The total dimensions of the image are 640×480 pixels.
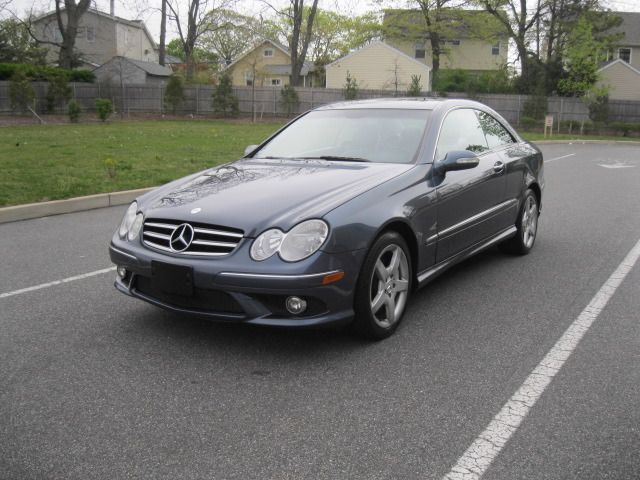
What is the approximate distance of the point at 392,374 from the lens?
3.72 meters

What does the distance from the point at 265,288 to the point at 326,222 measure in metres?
0.53

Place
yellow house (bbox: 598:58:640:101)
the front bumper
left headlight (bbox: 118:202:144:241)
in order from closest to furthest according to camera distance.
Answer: the front bumper
left headlight (bbox: 118:202:144:241)
yellow house (bbox: 598:58:640:101)

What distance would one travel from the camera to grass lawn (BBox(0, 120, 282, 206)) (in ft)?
33.0

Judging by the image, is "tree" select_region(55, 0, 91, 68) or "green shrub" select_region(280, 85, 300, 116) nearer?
"green shrub" select_region(280, 85, 300, 116)

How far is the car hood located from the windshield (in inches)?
8.9

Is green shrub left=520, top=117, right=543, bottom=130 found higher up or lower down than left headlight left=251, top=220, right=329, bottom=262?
higher up

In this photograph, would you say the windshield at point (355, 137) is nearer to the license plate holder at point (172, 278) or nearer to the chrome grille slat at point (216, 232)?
the chrome grille slat at point (216, 232)

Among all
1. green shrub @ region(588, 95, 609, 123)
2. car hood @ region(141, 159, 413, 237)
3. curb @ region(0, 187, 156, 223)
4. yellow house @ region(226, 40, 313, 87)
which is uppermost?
yellow house @ region(226, 40, 313, 87)

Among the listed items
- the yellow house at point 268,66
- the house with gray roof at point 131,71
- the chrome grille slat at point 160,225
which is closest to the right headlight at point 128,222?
the chrome grille slat at point 160,225

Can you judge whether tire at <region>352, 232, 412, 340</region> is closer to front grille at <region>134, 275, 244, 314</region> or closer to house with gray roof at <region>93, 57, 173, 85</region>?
front grille at <region>134, 275, 244, 314</region>

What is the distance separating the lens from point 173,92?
34.0 metres

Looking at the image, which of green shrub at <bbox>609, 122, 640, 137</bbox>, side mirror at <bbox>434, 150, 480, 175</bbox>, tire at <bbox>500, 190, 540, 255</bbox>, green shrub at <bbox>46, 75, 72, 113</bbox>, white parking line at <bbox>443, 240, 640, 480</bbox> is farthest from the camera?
green shrub at <bbox>609, 122, 640, 137</bbox>

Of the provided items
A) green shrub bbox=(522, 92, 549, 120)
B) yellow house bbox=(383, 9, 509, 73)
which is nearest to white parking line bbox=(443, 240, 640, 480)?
green shrub bbox=(522, 92, 549, 120)

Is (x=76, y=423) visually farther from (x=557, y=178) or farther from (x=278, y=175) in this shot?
(x=557, y=178)
